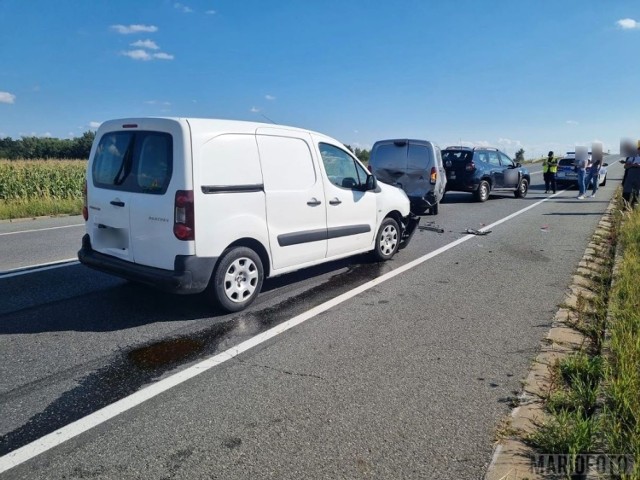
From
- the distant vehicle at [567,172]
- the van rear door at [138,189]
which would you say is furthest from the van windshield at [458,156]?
the van rear door at [138,189]

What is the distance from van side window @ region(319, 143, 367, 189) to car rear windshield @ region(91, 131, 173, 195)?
2078mm

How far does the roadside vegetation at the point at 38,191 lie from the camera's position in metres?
13.6

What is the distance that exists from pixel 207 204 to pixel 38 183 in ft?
49.0

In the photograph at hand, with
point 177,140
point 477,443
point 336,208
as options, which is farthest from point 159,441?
point 336,208

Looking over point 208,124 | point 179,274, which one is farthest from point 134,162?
point 179,274

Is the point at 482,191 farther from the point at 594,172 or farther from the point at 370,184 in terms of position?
the point at 370,184

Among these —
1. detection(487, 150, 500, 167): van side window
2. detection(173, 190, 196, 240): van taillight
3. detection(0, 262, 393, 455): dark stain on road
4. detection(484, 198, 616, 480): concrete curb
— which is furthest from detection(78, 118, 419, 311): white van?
detection(487, 150, 500, 167): van side window

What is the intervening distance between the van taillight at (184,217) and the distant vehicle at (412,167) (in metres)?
8.28

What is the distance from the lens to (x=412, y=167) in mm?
12125

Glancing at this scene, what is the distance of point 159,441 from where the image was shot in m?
2.77

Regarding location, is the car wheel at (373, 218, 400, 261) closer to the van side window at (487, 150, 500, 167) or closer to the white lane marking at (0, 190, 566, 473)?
the white lane marking at (0, 190, 566, 473)

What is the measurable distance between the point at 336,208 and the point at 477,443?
371 centimetres

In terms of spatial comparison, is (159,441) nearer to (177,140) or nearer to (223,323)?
(223,323)

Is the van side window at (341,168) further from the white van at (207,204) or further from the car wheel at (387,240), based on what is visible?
the car wheel at (387,240)
